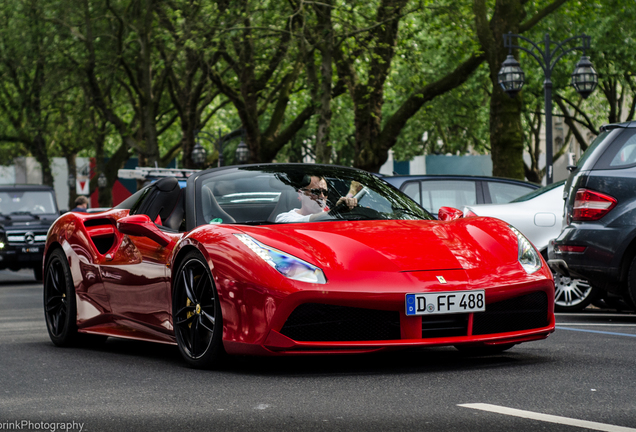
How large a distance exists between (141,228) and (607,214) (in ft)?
13.7

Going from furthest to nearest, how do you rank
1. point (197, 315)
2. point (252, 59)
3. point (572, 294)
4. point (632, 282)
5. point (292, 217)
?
point (252, 59)
point (572, 294)
point (632, 282)
point (292, 217)
point (197, 315)

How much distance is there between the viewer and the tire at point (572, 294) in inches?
430

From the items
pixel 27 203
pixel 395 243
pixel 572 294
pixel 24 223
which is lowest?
pixel 572 294

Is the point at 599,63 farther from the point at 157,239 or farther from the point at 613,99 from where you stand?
the point at 157,239

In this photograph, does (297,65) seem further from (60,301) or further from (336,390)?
(336,390)

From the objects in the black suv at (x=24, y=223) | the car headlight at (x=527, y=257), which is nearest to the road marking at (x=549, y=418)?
the car headlight at (x=527, y=257)

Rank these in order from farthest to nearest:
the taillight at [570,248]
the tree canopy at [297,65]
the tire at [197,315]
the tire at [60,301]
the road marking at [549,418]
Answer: the tree canopy at [297,65]
the taillight at [570,248]
the tire at [60,301]
the tire at [197,315]
the road marking at [549,418]

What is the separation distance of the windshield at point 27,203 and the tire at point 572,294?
12.7 m

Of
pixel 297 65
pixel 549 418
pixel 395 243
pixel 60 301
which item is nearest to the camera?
pixel 549 418

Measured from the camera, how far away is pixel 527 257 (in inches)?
247

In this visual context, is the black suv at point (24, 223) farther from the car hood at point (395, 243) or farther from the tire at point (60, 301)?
the car hood at point (395, 243)

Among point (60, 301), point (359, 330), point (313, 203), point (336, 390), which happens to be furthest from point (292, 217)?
point (60, 301)

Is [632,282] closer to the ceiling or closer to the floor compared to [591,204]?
closer to the floor

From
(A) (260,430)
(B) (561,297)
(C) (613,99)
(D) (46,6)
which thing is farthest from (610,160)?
(C) (613,99)
